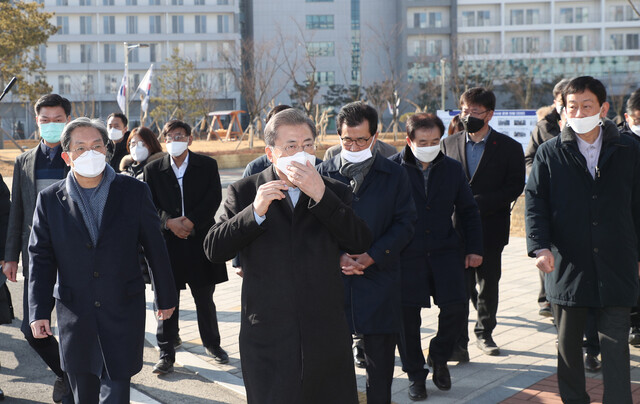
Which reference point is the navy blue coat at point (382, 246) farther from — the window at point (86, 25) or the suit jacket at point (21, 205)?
the window at point (86, 25)

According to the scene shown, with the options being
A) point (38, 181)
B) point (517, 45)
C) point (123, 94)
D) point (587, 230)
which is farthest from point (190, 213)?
point (517, 45)

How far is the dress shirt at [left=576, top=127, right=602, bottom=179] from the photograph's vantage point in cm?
482

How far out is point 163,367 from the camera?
629cm

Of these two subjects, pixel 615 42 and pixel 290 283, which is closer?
pixel 290 283

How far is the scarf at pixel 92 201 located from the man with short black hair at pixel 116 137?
4.54 metres

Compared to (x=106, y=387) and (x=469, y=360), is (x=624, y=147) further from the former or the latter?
(x=106, y=387)

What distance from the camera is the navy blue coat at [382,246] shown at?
470 cm

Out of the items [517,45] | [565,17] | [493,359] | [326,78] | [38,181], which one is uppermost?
[565,17]

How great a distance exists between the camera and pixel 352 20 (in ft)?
251

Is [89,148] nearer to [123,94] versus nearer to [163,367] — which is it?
[163,367]

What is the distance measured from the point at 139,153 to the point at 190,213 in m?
0.96

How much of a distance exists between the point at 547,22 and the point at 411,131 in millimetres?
70369

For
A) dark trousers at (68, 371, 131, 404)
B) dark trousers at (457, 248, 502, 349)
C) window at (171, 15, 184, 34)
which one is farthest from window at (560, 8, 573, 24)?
dark trousers at (68, 371, 131, 404)

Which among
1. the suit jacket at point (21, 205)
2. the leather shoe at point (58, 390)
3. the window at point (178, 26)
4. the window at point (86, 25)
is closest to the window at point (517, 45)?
the window at point (178, 26)
